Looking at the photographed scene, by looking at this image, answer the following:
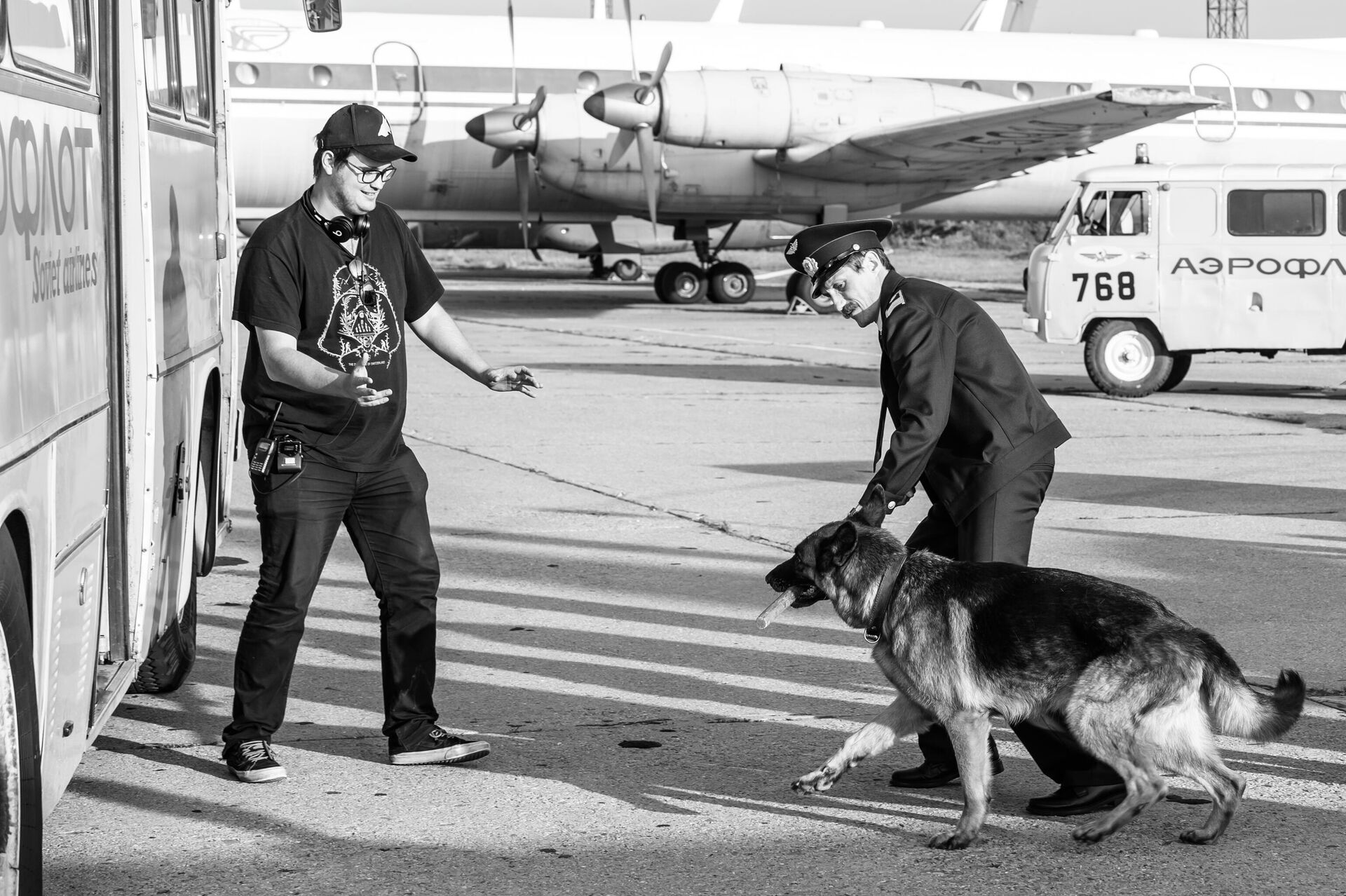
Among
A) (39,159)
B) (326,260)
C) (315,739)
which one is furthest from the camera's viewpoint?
(315,739)

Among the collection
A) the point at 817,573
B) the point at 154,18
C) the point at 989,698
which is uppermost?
the point at 154,18

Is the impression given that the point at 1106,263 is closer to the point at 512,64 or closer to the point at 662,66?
the point at 662,66

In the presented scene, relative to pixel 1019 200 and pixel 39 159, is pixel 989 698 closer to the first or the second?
pixel 39 159

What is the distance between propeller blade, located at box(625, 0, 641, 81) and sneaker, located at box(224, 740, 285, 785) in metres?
21.0

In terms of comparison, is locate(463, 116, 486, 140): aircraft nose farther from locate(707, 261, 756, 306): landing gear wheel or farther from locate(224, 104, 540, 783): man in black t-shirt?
locate(224, 104, 540, 783): man in black t-shirt

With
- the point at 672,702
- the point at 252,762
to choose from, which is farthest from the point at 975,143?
the point at 252,762

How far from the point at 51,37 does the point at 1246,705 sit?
10.9ft

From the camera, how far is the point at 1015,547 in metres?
4.85

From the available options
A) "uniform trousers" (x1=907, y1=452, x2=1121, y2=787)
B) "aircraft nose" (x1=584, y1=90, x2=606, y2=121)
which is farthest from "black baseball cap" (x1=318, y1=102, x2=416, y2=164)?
"aircraft nose" (x1=584, y1=90, x2=606, y2=121)

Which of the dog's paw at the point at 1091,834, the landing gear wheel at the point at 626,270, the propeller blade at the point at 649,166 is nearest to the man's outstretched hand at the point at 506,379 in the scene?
the dog's paw at the point at 1091,834

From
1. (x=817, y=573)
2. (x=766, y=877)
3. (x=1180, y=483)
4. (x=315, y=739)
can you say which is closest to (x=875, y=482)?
(x=817, y=573)

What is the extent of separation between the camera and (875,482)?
4.52 meters

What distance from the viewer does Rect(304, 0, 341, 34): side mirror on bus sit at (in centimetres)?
707

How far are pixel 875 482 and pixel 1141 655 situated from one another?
0.85 metres
